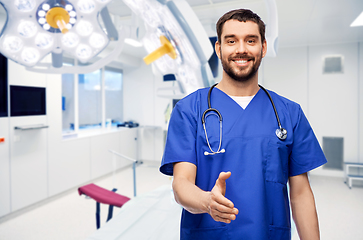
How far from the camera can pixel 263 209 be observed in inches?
32.6

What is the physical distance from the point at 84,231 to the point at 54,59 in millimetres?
1962

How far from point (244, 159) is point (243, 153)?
0.02 metres

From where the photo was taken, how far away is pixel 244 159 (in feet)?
2.75

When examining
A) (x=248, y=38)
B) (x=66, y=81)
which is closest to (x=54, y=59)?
(x=248, y=38)

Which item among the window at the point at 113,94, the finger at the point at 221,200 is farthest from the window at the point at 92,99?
the finger at the point at 221,200

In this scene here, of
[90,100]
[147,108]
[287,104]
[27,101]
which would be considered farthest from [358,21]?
[90,100]

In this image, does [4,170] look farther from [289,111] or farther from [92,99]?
[289,111]

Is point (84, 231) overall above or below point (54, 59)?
below

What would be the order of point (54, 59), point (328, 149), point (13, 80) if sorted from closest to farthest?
point (54, 59) < point (13, 80) < point (328, 149)

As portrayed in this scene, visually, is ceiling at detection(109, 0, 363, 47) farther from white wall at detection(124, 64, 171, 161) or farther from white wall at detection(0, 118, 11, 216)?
white wall at detection(124, 64, 171, 161)

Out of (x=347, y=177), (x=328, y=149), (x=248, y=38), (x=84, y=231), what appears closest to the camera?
(x=248, y=38)

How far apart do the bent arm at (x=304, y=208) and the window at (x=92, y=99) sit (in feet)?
13.1

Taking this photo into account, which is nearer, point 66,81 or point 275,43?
point 275,43

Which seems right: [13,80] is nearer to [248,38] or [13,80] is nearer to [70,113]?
[70,113]
